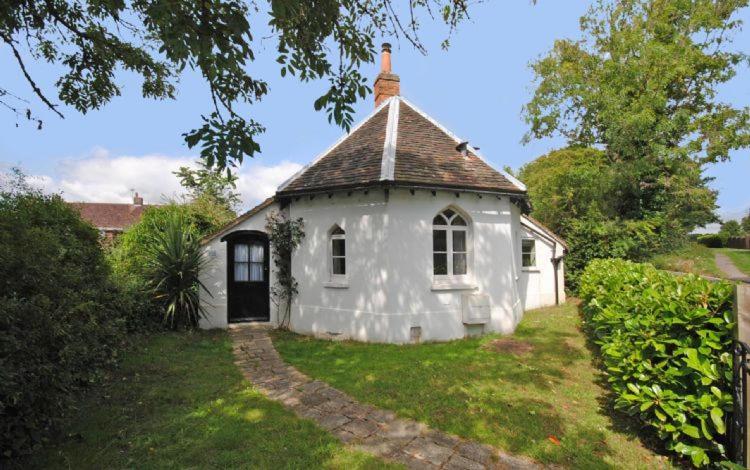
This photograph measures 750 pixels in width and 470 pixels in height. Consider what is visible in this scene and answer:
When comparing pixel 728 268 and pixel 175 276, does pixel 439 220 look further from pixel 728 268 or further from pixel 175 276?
pixel 728 268

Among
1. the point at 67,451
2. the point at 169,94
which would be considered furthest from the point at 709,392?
the point at 169,94

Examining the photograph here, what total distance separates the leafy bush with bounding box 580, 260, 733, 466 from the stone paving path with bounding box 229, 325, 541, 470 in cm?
153

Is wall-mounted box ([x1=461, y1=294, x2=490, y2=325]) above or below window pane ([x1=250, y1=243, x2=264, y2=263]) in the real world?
below

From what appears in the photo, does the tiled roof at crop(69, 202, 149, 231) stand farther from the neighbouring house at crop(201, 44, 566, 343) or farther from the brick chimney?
the brick chimney

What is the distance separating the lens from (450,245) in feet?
32.3

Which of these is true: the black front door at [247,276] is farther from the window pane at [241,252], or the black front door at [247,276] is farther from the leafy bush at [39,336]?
the leafy bush at [39,336]

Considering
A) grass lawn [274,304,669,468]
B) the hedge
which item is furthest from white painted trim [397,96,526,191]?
the hedge

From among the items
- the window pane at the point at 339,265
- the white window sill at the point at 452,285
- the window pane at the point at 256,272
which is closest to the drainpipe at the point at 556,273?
the white window sill at the point at 452,285

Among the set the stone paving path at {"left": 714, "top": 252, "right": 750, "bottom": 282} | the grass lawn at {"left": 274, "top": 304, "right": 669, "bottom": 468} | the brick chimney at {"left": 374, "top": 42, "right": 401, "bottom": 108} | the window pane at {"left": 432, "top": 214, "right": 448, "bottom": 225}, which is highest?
the brick chimney at {"left": 374, "top": 42, "right": 401, "bottom": 108}

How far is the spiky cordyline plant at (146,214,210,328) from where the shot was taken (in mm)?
10469

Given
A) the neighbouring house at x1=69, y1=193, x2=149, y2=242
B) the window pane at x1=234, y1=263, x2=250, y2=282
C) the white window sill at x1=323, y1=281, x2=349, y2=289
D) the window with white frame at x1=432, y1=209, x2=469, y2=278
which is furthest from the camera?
the neighbouring house at x1=69, y1=193, x2=149, y2=242

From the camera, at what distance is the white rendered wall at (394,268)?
918cm

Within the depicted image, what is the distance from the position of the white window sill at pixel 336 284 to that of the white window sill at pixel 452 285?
2365 millimetres

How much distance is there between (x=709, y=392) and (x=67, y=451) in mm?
6951
